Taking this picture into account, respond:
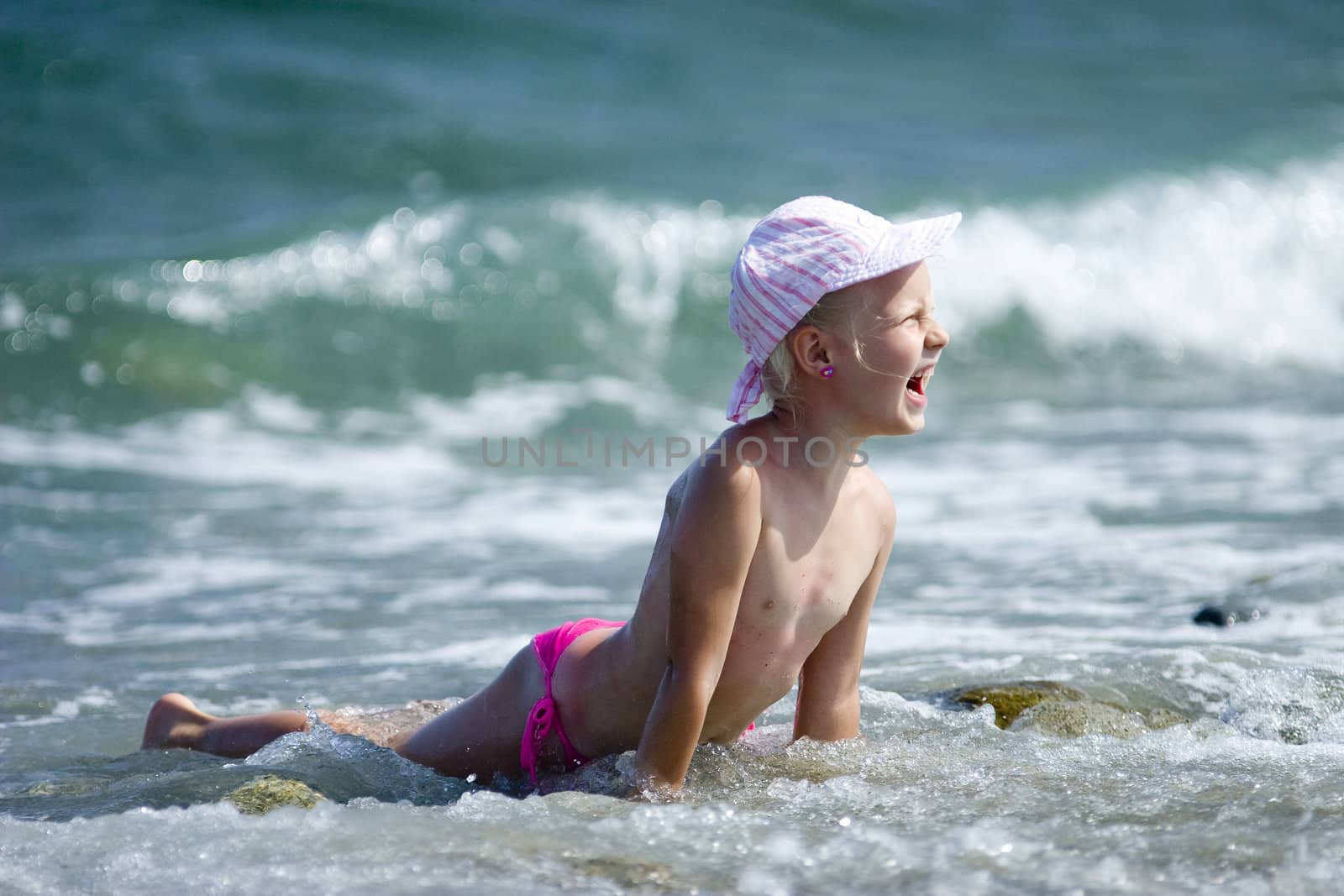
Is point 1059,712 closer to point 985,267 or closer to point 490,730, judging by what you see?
point 490,730

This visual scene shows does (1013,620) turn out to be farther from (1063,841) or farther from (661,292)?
(661,292)

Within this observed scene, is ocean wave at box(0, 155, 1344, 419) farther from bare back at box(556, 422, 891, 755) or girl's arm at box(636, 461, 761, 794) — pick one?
girl's arm at box(636, 461, 761, 794)

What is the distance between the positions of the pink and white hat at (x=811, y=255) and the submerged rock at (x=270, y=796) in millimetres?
1286

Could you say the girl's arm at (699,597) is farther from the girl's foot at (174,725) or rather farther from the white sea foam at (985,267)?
the white sea foam at (985,267)

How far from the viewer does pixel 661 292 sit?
1087 centimetres

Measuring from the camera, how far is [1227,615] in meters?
4.36

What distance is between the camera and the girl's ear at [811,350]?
2658mm

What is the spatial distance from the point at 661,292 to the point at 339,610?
6.27 meters

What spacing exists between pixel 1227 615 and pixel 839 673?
6.21 feet

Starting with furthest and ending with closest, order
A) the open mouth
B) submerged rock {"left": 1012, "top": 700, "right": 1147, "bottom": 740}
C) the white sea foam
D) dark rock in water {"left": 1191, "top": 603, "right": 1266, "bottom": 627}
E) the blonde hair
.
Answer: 1. the white sea foam
2. dark rock in water {"left": 1191, "top": 603, "right": 1266, "bottom": 627}
3. submerged rock {"left": 1012, "top": 700, "right": 1147, "bottom": 740}
4. the open mouth
5. the blonde hair

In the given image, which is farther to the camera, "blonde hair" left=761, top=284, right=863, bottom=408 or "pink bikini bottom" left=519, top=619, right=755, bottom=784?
"pink bikini bottom" left=519, top=619, right=755, bottom=784

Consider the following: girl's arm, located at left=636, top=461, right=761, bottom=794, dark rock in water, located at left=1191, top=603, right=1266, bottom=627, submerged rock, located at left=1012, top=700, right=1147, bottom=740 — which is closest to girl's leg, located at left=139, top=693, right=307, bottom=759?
girl's arm, located at left=636, top=461, right=761, bottom=794

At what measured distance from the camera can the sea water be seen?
260 centimetres

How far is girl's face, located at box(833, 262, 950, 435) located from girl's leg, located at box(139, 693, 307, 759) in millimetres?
1626
